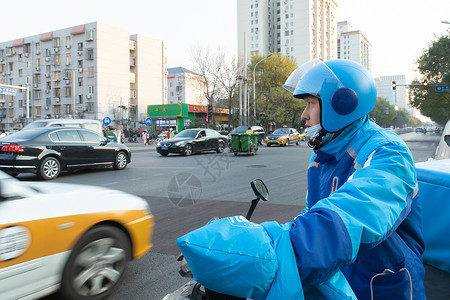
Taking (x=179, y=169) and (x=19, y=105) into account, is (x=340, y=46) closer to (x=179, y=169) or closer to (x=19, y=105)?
(x=19, y=105)

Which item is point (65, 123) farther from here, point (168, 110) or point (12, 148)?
point (168, 110)

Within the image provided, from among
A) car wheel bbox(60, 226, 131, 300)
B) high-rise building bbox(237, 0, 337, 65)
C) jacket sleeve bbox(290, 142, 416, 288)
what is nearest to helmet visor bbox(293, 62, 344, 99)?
jacket sleeve bbox(290, 142, 416, 288)

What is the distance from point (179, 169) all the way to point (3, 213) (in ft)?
33.8

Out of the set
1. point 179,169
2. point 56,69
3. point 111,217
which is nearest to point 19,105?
point 56,69

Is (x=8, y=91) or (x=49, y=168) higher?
(x=8, y=91)

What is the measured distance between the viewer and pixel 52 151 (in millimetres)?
10469

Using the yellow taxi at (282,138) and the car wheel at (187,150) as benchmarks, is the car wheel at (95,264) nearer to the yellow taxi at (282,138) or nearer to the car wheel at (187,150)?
the car wheel at (187,150)

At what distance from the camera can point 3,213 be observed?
2.50 metres

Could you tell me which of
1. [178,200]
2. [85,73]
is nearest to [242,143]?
[178,200]

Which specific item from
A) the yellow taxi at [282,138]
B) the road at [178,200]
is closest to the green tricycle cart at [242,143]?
the road at [178,200]

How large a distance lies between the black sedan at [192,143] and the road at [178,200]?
5437 millimetres

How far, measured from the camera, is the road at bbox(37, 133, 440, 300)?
349 cm

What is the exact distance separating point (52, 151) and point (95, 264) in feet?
→ 28.0

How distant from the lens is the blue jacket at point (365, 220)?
83 cm
